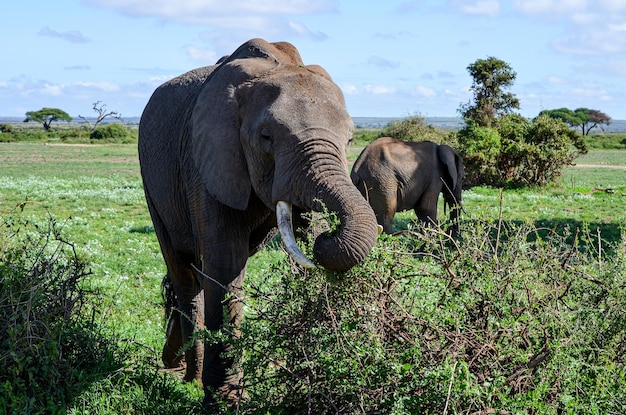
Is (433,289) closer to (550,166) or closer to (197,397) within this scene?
(197,397)

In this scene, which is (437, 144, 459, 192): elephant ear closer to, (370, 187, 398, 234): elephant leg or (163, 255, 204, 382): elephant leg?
(370, 187, 398, 234): elephant leg

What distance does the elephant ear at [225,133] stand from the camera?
5.49 metres

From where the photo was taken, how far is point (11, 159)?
43656 millimetres

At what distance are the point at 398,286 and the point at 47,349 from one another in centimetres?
263

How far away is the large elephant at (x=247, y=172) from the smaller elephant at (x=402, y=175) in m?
7.80

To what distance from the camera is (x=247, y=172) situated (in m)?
5.49

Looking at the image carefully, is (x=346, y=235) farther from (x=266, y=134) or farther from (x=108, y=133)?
(x=108, y=133)

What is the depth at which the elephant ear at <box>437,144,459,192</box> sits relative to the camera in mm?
15828

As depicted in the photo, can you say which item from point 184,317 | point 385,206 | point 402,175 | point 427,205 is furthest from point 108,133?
point 184,317

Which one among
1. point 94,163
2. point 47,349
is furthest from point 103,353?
point 94,163

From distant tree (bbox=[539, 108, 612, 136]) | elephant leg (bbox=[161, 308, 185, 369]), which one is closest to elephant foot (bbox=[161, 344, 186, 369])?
elephant leg (bbox=[161, 308, 185, 369])

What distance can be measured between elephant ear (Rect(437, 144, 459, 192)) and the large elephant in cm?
966

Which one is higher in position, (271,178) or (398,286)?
(271,178)

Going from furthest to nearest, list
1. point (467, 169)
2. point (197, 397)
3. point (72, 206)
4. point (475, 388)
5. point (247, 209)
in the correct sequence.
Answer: point (467, 169), point (72, 206), point (197, 397), point (247, 209), point (475, 388)
